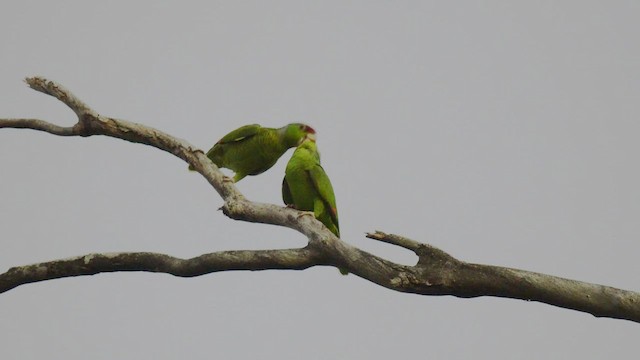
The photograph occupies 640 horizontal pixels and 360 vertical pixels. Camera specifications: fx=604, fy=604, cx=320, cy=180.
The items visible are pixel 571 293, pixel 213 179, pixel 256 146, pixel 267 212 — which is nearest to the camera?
pixel 571 293

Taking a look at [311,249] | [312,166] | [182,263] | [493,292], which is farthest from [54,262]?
[493,292]

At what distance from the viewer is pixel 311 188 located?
4.62 meters

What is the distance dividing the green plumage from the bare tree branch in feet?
1.98

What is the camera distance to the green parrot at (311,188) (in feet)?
15.1

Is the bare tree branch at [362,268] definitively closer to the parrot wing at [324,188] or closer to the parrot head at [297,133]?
the parrot wing at [324,188]

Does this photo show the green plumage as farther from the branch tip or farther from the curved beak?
the branch tip

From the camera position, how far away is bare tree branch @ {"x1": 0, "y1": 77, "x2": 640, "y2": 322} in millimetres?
2957

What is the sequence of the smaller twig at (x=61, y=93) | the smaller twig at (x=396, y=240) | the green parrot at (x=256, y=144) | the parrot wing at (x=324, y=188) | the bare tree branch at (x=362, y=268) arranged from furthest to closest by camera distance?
the green parrot at (x=256, y=144), the smaller twig at (x=61, y=93), the parrot wing at (x=324, y=188), the smaller twig at (x=396, y=240), the bare tree branch at (x=362, y=268)

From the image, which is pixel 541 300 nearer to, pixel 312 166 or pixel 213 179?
pixel 312 166

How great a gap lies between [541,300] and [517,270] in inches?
7.1

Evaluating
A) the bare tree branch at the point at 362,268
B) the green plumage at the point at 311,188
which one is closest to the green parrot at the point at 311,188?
the green plumage at the point at 311,188

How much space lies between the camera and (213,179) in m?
4.50

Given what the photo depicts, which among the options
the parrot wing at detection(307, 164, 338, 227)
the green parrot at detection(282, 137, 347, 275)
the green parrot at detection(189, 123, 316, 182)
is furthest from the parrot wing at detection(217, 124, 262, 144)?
the parrot wing at detection(307, 164, 338, 227)

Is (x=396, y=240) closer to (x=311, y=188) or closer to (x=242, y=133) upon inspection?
Answer: (x=311, y=188)
